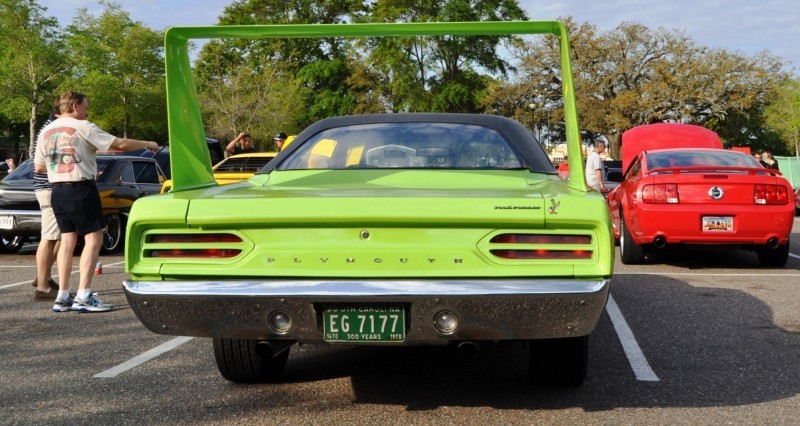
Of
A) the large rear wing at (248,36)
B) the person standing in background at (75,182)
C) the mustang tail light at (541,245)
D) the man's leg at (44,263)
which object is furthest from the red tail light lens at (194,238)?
the man's leg at (44,263)

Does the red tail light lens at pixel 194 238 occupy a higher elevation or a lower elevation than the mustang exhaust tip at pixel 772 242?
higher

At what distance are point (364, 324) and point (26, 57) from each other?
48221 mm

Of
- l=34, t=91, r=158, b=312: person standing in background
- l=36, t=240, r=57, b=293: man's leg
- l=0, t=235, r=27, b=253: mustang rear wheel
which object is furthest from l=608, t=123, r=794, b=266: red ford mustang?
l=0, t=235, r=27, b=253: mustang rear wheel

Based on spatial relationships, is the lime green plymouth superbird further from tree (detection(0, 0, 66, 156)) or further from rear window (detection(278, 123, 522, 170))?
tree (detection(0, 0, 66, 156))

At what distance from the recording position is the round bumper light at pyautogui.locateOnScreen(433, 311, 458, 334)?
11.7 feet

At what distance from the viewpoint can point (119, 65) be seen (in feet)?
165

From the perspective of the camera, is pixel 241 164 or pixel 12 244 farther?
pixel 12 244

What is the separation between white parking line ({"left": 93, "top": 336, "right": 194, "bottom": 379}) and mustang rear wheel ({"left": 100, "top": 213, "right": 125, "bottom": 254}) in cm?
696

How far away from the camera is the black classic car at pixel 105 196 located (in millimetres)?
11688

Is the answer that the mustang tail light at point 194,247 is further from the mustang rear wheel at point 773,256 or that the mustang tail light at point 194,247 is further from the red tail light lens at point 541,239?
the mustang rear wheel at point 773,256

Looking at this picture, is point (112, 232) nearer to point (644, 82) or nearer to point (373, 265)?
point (373, 265)

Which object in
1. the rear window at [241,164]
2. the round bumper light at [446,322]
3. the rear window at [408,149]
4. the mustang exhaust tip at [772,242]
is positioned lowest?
the mustang exhaust tip at [772,242]

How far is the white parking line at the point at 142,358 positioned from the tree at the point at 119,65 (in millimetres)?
45038

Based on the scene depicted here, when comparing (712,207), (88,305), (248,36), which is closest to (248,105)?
(712,207)
